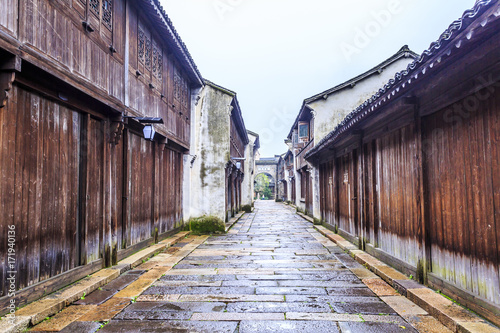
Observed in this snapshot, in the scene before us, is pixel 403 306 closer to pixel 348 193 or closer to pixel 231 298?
pixel 231 298

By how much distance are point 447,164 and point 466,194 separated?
599mm

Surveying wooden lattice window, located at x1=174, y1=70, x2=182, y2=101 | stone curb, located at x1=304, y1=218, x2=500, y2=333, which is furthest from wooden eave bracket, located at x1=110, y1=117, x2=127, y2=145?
stone curb, located at x1=304, y1=218, x2=500, y2=333

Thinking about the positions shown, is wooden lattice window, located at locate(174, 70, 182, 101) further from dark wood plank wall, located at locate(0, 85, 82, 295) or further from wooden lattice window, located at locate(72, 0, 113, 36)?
dark wood plank wall, located at locate(0, 85, 82, 295)

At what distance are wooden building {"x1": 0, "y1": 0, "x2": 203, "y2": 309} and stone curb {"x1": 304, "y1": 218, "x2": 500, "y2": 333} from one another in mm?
5119

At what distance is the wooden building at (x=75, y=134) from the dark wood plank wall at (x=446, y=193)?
218 inches

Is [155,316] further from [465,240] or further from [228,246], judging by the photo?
[228,246]

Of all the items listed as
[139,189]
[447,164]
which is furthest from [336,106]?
[447,164]

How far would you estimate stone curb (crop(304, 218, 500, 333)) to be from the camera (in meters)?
3.49

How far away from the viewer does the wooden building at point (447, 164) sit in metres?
3.61

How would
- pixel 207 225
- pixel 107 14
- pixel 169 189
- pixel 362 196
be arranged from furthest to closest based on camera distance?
pixel 207 225
pixel 169 189
pixel 362 196
pixel 107 14

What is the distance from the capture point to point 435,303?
424 cm

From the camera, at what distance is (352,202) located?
32.2 ft

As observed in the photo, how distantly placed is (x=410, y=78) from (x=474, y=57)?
2.52 feet

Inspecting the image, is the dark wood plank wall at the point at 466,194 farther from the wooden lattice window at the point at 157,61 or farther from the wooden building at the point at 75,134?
the wooden lattice window at the point at 157,61
